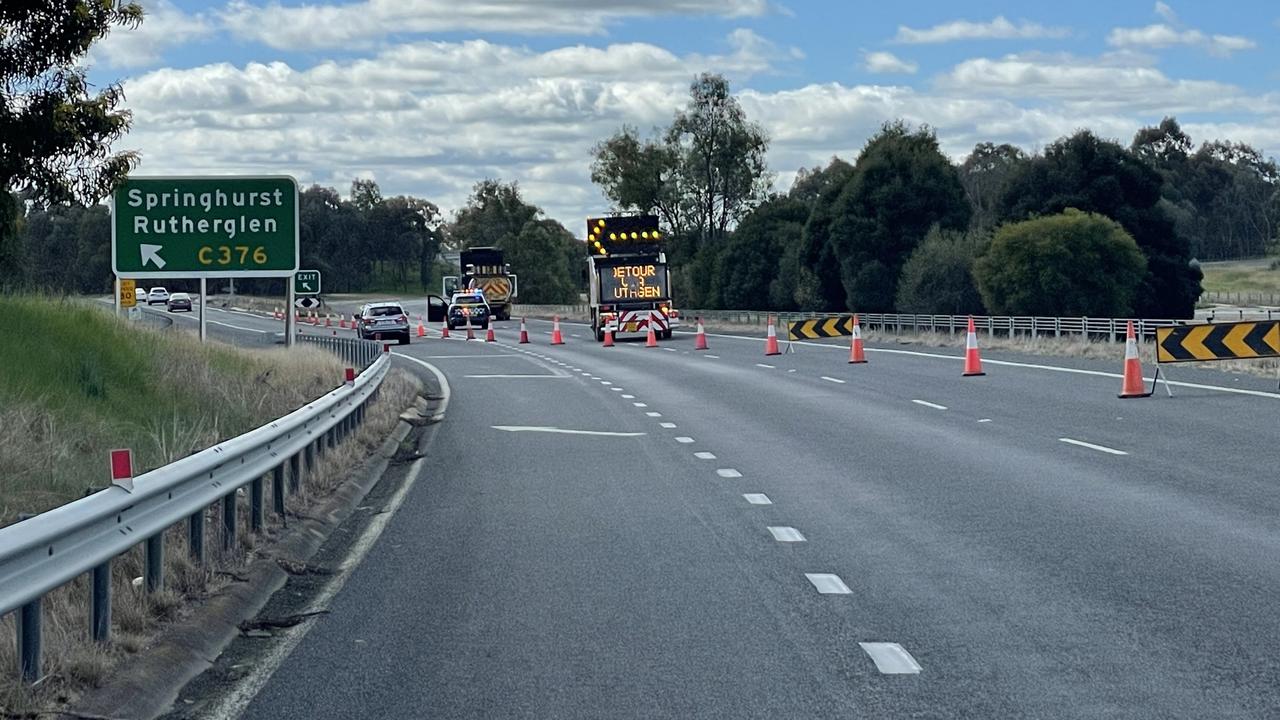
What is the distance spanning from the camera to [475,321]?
3209 inches

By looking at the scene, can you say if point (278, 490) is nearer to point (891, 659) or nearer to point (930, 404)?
point (891, 659)

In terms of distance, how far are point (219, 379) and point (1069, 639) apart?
1534 cm

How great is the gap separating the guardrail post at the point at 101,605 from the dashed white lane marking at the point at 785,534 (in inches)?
193

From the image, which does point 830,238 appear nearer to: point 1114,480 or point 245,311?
point 245,311

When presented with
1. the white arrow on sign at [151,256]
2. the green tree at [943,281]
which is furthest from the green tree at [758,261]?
the white arrow on sign at [151,256]

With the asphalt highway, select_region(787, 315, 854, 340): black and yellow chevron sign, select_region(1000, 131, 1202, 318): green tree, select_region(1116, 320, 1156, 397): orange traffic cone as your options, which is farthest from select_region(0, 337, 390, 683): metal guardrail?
select_region(1000, 131, 1202, 318): green tree

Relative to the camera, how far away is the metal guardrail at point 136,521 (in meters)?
6.12

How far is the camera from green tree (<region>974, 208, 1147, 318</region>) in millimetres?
63906

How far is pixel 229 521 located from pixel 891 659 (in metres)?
4.19

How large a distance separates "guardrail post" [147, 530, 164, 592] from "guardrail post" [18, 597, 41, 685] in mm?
1851

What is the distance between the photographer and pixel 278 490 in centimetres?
1177

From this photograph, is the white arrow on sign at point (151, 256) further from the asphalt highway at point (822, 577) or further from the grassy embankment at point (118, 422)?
the asphalt highway at point (822, 577)

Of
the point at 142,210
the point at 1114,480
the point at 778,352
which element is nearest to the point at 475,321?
the point at 778,352

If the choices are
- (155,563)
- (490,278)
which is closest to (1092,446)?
(155,563)
